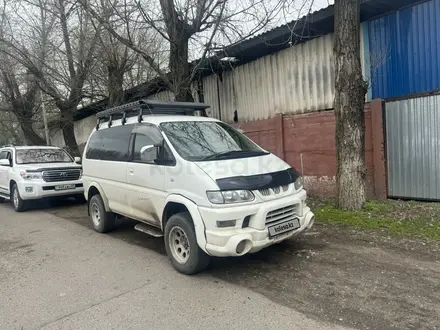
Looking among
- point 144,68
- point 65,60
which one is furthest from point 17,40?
point 144,68

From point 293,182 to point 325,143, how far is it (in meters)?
3.61

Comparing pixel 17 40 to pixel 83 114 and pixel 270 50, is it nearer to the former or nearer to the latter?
pixel 83 114

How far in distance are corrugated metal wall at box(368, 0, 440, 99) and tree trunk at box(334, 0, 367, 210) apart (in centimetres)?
124

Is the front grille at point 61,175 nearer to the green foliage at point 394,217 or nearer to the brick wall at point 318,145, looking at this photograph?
the brick wall at point 318,145

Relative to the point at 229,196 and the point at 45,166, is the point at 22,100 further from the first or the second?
the point at 229,196

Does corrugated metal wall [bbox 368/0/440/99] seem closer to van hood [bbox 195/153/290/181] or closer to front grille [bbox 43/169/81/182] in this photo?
van hood [bbox 195/153/290/181]

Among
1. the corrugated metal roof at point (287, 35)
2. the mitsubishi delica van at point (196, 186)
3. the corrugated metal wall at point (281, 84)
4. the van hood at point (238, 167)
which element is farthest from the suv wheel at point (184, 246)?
the corrugated metal wall at point (281, 84)

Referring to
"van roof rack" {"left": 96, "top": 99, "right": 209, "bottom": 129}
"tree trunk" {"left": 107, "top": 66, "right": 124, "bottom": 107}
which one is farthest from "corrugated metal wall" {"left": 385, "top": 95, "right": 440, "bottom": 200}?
"tree trunk" {"left": 107, "top": 66, "right": 124, "bottom": 107}

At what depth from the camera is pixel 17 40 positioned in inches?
467

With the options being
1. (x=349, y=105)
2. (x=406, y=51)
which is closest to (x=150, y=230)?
(x=349, y=105)

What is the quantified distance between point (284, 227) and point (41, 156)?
8.53 m

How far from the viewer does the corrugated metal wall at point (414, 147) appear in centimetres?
639

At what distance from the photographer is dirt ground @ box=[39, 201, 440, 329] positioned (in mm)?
3164

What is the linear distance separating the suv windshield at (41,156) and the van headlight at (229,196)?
7.77 meters
